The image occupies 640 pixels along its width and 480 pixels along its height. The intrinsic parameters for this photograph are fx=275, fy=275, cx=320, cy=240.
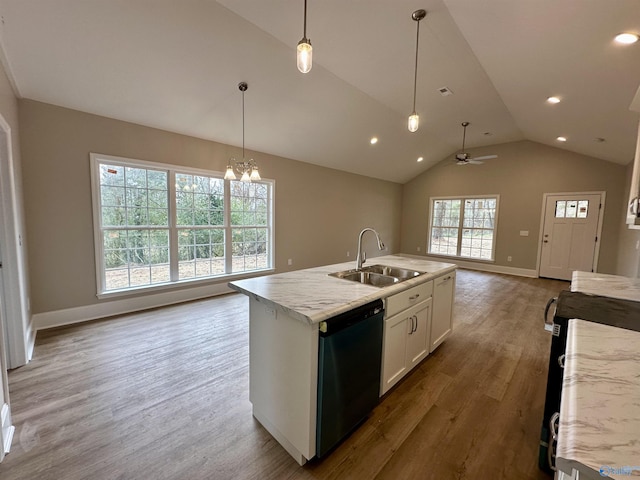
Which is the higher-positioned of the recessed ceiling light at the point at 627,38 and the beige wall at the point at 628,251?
the recessed ceiling light at the point at 627,38

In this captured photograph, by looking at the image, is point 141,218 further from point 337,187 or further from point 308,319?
point 337,187

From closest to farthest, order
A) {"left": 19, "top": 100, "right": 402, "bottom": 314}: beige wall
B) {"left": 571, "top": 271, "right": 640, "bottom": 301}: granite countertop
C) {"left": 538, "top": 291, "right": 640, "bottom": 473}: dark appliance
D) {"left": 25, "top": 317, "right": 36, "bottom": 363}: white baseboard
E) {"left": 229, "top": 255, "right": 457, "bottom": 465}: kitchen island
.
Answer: {"left": 538, "top": 291, "right": 640, "bottom": 473}: dark appliance, {"left": 229, "top": 255, "right": 457, "bottom": 465}: kitchen island, {"left": 571, "top": 271, "right": 640, "bottom": 301}: granite countertop, {"left": 25, "top": 317, "right": 36, "bottom": 363}: white baseboard, {"left": 19, "top": 100, "right": 402, "bottom": 314}: beige wall

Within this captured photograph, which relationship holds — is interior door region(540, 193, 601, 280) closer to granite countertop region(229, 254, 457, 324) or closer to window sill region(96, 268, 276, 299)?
granite countertop region(229, 254, 457, 324)

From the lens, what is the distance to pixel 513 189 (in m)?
6.72

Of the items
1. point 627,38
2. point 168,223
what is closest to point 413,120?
point 627,38

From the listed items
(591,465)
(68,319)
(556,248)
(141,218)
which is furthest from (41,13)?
(556,248)

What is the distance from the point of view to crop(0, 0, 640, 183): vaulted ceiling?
2218 mm

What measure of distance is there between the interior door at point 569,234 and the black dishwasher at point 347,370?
259 inches

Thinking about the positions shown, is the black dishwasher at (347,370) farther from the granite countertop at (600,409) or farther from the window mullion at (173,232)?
the window mullion at (173,232)

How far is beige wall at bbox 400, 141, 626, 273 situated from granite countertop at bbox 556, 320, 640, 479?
6.52 meters

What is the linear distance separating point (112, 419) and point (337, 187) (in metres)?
5.69

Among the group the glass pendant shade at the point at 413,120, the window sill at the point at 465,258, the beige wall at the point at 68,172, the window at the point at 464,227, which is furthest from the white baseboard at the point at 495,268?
the beige wall at the point at 68,172

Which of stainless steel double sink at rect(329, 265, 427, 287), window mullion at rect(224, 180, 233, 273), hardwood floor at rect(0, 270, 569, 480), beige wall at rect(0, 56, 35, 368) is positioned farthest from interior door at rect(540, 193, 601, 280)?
beige wall at rect(0, 56, 35, 368)

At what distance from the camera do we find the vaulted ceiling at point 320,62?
2.22 metres
